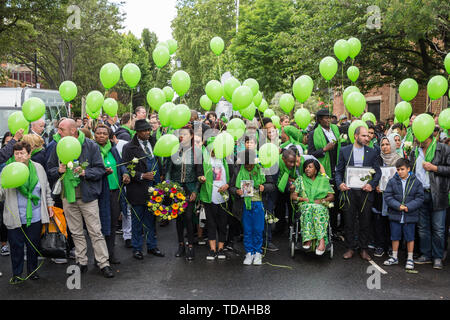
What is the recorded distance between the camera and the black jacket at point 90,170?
18.1 ft

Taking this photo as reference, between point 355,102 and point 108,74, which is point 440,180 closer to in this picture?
point 355,102

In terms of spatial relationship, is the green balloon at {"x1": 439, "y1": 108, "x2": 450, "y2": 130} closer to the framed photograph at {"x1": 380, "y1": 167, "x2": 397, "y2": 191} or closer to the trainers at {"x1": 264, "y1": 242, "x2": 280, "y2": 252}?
the framed photograph at {"x1": 380, "y1": 167, "x2": 397, "y2": 191}

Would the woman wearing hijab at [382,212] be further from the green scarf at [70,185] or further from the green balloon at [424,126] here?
the green scarf at [70,185]

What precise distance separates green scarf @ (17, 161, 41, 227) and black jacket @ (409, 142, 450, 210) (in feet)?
18.4

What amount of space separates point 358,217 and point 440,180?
4.30 feet

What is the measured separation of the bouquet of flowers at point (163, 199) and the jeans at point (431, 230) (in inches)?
144

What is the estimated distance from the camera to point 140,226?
258 inches

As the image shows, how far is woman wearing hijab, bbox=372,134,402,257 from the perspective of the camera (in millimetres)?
6738

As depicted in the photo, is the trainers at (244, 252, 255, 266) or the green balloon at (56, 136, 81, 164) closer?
the green balloon at (56, 136, 81, 164)

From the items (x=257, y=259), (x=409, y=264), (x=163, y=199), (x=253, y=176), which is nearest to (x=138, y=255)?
(x=163, y=199)

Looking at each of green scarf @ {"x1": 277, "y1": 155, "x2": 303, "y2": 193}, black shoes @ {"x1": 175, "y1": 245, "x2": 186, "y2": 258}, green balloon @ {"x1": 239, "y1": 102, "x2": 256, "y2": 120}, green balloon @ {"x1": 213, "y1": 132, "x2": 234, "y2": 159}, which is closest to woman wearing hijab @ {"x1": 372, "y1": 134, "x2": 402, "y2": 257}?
green scarf @ {"x1": 277, "y1": 155, "x2": 303, "y2": 193}

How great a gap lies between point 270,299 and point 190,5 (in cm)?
4021

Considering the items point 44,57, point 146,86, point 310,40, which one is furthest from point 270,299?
point 146,86
